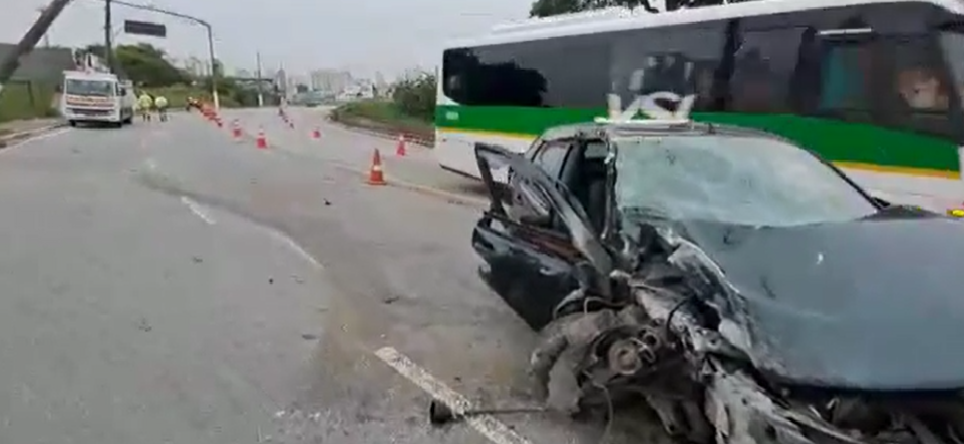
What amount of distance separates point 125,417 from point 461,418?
1.70 metres

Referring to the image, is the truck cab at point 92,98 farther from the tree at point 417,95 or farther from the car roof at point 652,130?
the car roof at point 652,130

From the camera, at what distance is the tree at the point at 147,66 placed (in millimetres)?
106125

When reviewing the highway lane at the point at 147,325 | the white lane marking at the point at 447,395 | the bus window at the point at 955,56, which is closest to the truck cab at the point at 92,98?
the highway lane at the point at 147,325

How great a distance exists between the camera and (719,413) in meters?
3.94

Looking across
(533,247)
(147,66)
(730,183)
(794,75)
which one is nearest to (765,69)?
(794,75)

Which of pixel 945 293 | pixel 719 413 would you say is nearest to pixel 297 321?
pixel 719 413

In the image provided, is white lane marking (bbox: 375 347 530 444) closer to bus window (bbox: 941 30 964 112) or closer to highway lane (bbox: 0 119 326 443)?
highway lane (bbox: 0 119 326 443)

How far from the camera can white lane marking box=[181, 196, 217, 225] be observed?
42.7ft

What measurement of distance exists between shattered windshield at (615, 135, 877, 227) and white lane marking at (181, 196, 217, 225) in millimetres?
8098

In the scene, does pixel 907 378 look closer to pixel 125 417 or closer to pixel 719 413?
pixel 719 413

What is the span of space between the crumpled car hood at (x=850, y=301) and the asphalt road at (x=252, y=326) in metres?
1.03

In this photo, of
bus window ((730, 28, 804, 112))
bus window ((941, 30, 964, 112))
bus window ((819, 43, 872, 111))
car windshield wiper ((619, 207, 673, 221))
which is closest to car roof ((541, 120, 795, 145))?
car windshield wiper ((619, 207, 673, 221))

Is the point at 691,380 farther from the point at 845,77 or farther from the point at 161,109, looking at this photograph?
the point at 161,109

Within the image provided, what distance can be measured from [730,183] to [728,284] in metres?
1.66
